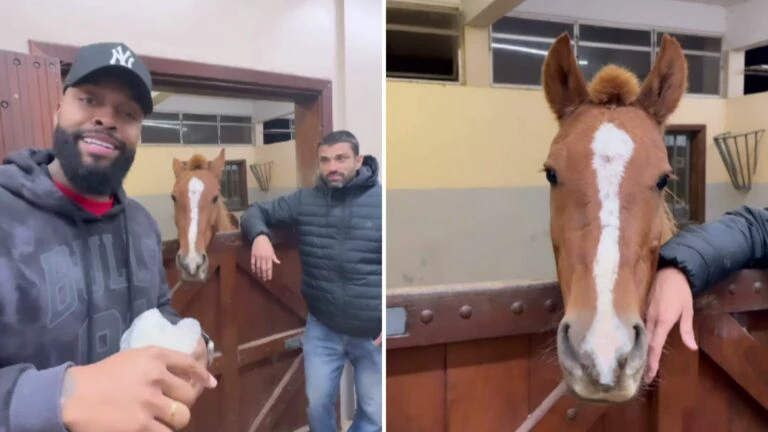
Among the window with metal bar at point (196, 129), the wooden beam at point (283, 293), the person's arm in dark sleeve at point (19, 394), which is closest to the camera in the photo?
the person's arm in dark sleeve at point (19, 394)

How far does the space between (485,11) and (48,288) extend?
601 mm

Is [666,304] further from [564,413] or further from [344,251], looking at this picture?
[344,251]

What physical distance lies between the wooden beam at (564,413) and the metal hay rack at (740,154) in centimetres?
36

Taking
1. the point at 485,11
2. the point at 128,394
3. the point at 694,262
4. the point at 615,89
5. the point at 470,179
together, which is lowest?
the point at 128,394

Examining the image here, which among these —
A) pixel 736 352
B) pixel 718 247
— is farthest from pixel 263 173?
pixel 736 352

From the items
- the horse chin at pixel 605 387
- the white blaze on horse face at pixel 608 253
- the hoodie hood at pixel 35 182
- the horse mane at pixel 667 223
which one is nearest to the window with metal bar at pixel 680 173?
the horse mane at pixel 667 223

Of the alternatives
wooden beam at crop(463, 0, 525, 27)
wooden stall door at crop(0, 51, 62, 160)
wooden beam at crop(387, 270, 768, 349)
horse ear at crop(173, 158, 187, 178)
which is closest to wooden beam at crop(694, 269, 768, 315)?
wooden beam at crop(387, 270, 768, 349)

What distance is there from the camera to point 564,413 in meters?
0.71

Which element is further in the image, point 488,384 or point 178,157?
point 488,384

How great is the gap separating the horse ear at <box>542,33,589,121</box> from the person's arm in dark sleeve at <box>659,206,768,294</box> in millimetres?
216

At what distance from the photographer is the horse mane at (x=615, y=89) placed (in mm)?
645

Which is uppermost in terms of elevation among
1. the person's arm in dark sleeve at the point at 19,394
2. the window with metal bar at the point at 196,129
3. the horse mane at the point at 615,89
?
the horse mane at the point at 615,89

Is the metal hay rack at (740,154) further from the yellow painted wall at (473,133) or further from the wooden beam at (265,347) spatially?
the wooden beam at (265,347)

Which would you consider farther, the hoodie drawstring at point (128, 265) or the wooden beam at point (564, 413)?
the wooden beam at point (564, 413)
